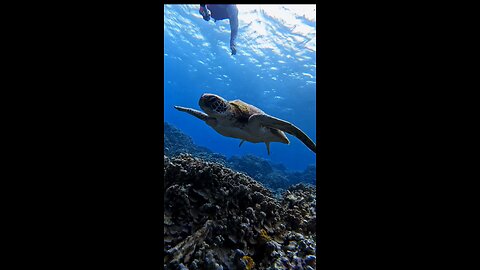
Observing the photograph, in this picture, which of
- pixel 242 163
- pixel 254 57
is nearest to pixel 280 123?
pixel 242 163

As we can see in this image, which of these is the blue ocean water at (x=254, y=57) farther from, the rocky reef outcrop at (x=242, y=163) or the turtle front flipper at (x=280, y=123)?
the turtle front flipper at (x=280, y=123)

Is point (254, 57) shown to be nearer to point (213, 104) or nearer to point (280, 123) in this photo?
point (213, 104)

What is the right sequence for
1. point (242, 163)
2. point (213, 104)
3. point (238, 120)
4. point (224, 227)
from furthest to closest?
point (242, 163)
point (238, 120)
point (213, 104)
point (224, 227)

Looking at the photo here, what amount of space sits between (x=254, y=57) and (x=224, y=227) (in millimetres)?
27171

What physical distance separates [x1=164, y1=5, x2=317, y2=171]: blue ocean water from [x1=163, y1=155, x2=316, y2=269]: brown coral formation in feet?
47.6

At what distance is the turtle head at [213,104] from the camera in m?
4.24

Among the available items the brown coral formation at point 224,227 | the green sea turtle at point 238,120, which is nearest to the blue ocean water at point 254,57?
the green sea turtle at point 238,120

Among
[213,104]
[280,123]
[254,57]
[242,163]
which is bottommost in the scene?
[242,163]

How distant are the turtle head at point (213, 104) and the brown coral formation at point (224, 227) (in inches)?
49.3

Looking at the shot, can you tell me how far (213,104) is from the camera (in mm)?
4277

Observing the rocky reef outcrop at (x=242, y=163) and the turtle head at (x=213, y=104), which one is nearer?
the turtle head at (x=213, y=104)
